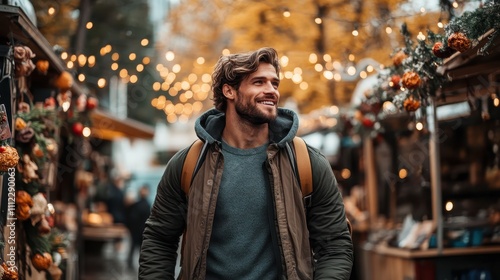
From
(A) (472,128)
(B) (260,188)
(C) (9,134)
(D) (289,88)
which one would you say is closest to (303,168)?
(B) (260,188)

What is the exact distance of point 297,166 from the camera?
4832mm

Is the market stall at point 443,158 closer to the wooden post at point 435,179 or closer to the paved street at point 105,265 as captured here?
the wooden post at point 435,179

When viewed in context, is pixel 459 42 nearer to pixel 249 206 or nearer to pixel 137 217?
pixel 249 206

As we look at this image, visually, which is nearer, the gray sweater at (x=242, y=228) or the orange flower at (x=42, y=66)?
the gray sweater at (x=242, y=228)

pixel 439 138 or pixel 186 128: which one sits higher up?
pixel 186 128

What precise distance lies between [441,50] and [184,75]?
14.9m

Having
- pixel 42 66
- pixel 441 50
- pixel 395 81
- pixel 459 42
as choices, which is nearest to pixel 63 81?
pixel 42 66

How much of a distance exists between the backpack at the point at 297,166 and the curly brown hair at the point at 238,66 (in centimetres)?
35

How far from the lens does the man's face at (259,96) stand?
489 centimetres

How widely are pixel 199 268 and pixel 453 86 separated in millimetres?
5626

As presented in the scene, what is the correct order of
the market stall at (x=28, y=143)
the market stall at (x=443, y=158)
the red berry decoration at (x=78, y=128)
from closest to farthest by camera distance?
1. the market stall at (x=28, y=143)
2. the market stall at (x=443, y=158)
3. the red berry decoration at (x=78, y=128)

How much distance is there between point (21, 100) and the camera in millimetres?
8266

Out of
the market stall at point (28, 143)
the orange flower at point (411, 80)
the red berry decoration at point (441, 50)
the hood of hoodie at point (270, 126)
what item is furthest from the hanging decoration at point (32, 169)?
the red berry decoration at point (441, 50)

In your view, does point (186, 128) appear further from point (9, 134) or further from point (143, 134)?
point (9, 134)
